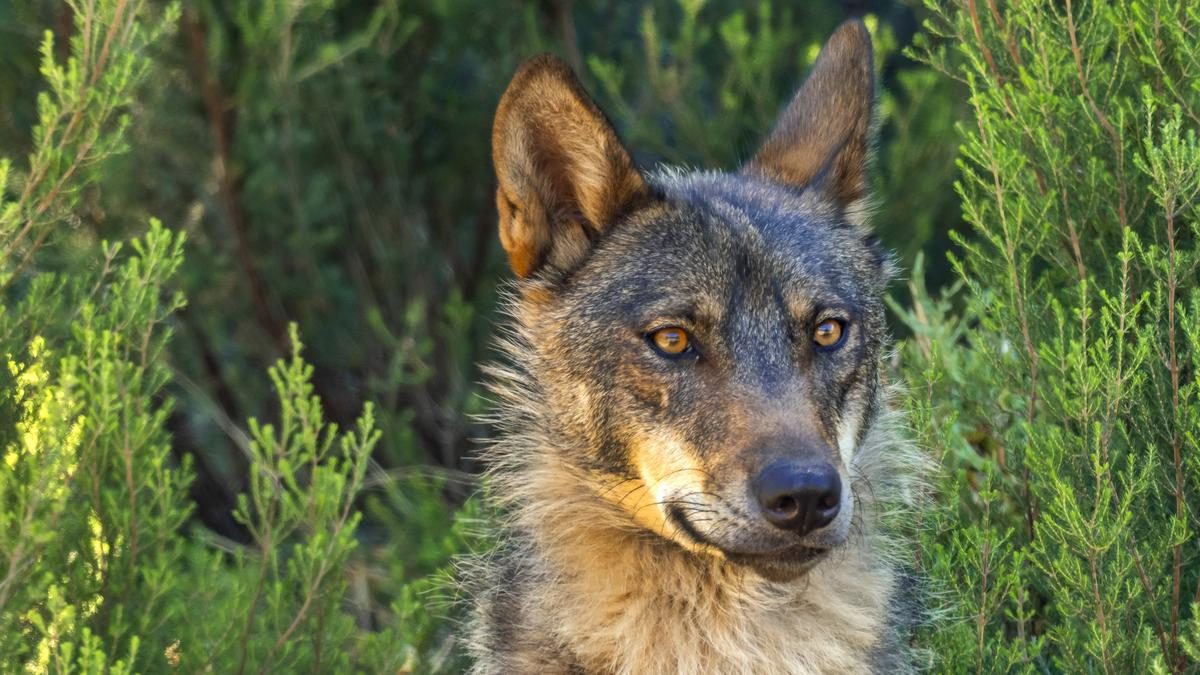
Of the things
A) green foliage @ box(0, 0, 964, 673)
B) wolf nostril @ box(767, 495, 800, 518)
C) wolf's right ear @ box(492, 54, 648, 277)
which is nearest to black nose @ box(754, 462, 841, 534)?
wolf nostril @ box(767, 495, 800, 518)

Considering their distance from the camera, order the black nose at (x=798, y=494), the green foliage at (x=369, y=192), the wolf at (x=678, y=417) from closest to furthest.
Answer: the black nose at (x=798, y=494), the wolf at (x=678, y=417), the green foliage at (x=369, y=192)

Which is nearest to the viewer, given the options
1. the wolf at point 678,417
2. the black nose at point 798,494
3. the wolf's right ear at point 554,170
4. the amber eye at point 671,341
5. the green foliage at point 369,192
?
the black nose at point 798,494

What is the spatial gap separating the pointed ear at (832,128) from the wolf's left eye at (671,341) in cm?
87

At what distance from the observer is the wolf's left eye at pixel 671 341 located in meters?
3.72

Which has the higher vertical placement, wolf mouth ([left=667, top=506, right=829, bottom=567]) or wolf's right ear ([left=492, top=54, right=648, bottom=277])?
wolf's right ear ([left=492, top=54, right=648, bottom=277])

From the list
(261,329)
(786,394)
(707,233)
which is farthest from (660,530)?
(261,329)

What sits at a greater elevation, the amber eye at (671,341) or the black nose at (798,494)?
the amber eye at (671,341)

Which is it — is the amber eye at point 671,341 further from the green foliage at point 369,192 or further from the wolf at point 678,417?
the green foliage at point 369,192

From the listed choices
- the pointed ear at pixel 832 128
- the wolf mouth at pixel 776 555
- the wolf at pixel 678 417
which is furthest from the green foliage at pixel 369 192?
the pointed ear at pixel 832 128

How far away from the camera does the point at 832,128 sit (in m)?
4.40

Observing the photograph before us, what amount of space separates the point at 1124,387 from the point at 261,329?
559 cm

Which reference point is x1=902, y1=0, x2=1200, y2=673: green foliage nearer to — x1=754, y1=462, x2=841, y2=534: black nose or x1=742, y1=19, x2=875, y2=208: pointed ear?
x1=742, y1=19, x2=875, y2=208: pointed ear

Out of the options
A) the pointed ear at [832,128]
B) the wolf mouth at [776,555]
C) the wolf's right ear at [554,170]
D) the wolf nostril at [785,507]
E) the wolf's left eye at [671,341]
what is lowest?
the wolf mouth at [776,555]

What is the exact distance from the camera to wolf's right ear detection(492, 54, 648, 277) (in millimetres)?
3893
